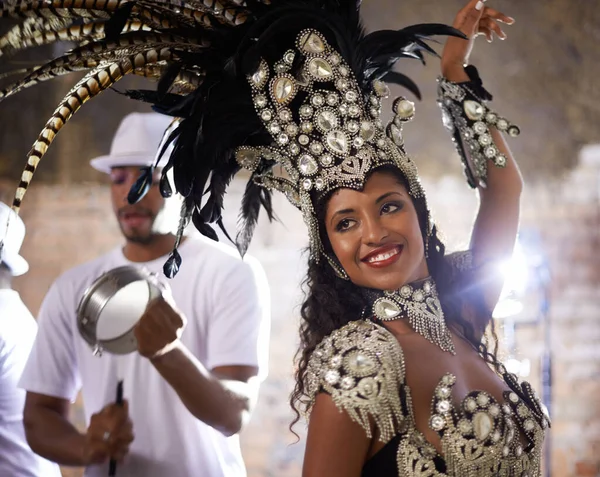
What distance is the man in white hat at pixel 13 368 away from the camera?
2.47 metres

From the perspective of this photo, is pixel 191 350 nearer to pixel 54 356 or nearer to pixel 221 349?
pixel 221 349

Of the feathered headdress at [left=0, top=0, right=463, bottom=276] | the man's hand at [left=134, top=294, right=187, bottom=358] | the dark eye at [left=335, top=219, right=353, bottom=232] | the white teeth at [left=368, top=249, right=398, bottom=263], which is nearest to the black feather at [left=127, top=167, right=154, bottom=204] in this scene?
the feathered headdress at [left=0, top=0, right=463, bottom=276]

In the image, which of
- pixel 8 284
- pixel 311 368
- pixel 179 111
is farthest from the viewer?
pixel 8 284

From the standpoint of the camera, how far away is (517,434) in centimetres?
147

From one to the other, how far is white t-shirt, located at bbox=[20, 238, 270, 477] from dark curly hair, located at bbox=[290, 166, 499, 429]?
1.91ft

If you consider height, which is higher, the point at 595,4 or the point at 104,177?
the point at 595,4

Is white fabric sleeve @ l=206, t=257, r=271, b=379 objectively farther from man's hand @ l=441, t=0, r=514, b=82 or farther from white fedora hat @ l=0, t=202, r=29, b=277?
man's hand @ l=441, t=0, r=514, b=82

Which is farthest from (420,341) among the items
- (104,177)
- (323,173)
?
(104,177)

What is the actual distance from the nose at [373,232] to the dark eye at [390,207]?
4cm

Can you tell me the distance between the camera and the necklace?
1.53 m

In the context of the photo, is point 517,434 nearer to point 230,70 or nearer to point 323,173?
point 323,173

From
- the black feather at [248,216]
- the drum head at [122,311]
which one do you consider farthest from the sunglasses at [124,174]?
the black feather at [248,216]

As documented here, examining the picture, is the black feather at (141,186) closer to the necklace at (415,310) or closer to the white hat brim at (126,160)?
the necklace at (415,310)

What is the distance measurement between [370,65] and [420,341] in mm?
647
